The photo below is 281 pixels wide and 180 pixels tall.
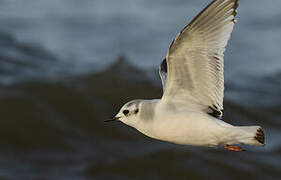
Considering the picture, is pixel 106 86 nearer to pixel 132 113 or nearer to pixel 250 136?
pixel 132 113

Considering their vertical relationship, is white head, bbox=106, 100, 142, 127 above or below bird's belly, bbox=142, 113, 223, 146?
above

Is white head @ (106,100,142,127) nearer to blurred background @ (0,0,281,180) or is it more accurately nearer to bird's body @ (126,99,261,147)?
bird's body @ (126,99,261,147)

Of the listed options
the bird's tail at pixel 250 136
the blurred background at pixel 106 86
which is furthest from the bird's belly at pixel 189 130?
the blurred background at pixel 106 86

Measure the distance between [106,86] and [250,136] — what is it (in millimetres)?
7374

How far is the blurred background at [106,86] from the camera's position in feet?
35.1

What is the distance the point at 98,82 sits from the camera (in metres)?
12.9

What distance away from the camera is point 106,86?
12820 mm

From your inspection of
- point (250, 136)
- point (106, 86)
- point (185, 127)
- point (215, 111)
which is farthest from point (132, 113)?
point (106, 86)

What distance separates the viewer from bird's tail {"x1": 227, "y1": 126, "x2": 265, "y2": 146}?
560 cm

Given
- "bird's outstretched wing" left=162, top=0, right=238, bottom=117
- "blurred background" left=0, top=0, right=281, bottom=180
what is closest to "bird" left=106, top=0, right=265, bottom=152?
"bird's outstretched wing" left=162, top=0, right=238, bottom=117

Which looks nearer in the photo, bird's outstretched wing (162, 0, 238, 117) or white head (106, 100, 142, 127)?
bird's outstretched wing (162, 0, 238, 117)

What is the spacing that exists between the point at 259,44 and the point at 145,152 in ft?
17.5

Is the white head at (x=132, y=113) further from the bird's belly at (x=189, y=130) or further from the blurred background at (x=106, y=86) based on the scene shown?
the blurred background at (x=106, y=86)

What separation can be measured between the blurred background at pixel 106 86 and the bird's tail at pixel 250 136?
4753 millimetres
